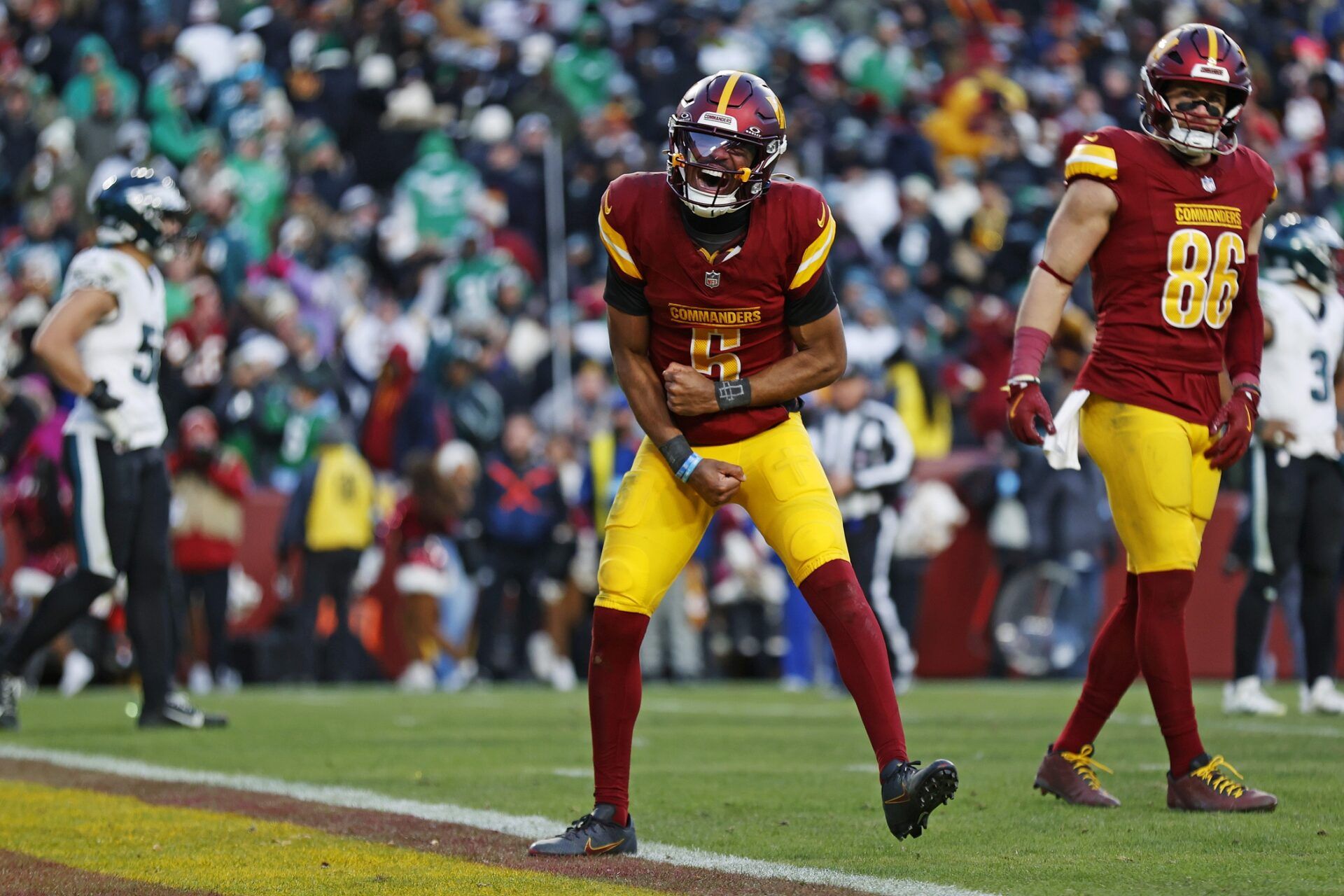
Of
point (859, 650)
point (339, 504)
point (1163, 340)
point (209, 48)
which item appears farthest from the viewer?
point (209, 48)

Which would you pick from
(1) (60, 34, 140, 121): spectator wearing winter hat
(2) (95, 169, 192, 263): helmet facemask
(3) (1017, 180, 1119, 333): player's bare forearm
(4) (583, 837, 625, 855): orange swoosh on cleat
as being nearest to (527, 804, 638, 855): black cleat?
(4) (583, 837, 625, 855): orange swoosh on cleat

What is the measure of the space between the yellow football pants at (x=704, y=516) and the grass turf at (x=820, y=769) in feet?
2.32

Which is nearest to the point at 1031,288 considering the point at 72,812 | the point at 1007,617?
the point at 72,812

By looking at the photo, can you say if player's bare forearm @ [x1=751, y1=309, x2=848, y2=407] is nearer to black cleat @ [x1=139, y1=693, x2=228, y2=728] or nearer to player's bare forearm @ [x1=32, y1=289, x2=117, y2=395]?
player's bare forearm @ [x1=32, y1=289, x2=117, y2=395]

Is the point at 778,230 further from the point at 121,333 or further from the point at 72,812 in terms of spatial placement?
the point at 121,333

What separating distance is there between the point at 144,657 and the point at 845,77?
14.4m

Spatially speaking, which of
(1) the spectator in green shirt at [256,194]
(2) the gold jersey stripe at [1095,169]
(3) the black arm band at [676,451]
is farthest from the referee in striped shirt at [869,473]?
(3) the black arm band at [676,451]

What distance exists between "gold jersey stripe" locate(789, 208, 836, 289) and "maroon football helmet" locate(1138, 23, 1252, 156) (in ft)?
4.12

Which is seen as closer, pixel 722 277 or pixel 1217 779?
pixel 722 277

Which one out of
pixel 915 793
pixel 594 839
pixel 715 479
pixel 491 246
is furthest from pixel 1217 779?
pixel 491 246

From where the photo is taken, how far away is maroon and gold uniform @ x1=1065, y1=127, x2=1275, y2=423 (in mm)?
5980

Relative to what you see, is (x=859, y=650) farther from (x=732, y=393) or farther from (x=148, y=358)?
(x=148, y=358)

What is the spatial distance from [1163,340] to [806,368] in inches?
48.6

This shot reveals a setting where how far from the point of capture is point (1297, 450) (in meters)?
9.79
